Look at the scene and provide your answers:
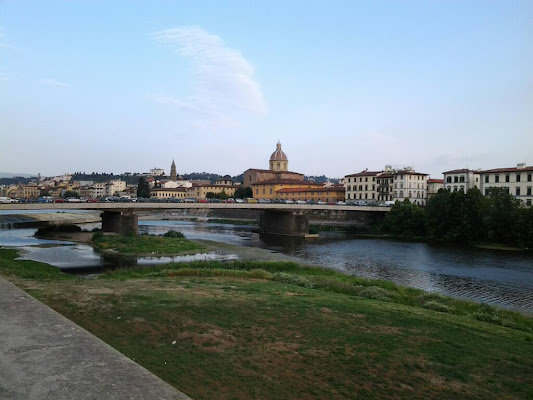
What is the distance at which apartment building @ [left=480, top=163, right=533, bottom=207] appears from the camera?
254 ft

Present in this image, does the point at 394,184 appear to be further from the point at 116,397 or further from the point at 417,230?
the point at 116,397

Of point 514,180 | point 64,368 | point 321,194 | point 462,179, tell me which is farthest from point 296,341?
point 321,194

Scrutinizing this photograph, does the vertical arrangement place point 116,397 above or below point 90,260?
above

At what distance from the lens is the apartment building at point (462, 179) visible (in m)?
90.1

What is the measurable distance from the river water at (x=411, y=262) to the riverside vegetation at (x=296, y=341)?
11040 mm

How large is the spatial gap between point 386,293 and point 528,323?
7035 mm

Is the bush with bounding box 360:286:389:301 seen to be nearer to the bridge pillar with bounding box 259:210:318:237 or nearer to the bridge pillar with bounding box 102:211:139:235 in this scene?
the bridge pillar with bounding box 102:211:139:235

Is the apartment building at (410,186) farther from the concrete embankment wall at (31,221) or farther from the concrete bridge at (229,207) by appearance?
the concrete embankment wall at (31,221)

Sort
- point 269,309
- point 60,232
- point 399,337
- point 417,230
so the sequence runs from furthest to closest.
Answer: point 417,230
point 60,232
point 269,309
point 399,337

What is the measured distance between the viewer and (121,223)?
64938 millimetres

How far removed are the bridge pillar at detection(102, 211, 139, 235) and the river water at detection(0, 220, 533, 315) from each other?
8.98 metres

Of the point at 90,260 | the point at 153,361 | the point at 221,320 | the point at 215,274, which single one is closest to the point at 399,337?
the point at 221,320

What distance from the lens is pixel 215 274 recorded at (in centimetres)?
2934

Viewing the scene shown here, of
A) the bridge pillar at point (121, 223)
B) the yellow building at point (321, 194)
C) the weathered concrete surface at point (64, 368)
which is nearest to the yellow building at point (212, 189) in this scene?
the yellow building at point (321, 194)
